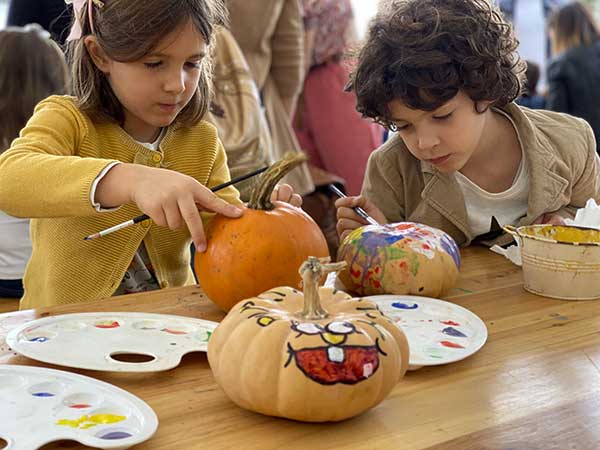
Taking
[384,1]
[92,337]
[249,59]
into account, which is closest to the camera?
[92,337]

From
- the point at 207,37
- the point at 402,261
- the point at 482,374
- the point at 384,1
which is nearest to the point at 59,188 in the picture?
the point at 207,37

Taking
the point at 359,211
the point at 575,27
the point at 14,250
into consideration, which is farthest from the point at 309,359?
the point at 575,27

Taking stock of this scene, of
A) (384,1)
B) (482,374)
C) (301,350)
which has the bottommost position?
(482,374)

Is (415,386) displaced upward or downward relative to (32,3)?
downward

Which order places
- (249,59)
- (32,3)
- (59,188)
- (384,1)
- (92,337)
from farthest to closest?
(249,59) < (32,3) < (384,1) < (59,188) < (92,337)

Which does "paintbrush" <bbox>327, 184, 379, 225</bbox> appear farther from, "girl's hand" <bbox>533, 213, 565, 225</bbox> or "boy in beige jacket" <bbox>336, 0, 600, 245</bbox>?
"girl's hand" <bbox>533, 213, 565, 225</bbox>

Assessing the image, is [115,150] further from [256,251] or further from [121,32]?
[256,251]

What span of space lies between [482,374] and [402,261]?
291 mm

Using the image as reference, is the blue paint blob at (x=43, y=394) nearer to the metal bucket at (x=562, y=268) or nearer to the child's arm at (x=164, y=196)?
the child's arm at (x=164, y=196)

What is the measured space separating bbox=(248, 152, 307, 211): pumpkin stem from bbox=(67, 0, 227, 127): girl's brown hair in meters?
0.36

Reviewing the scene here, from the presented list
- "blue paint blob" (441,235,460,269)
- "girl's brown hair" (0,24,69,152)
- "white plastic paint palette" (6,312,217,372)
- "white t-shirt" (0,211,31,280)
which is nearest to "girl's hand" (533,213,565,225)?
"blue paint blob" (441,235,460,269)

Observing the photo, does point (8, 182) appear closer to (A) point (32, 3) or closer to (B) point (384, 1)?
(B) point (384, 1)

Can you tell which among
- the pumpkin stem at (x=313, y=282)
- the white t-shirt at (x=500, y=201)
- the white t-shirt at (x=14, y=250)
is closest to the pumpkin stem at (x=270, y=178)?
the pumpkin stem at (x=313, y=282)

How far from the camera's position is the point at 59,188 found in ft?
3.77
